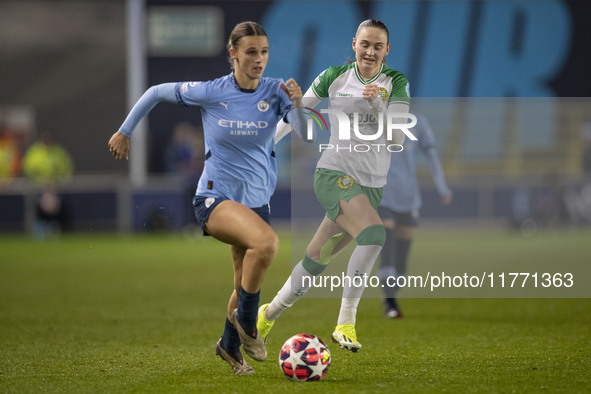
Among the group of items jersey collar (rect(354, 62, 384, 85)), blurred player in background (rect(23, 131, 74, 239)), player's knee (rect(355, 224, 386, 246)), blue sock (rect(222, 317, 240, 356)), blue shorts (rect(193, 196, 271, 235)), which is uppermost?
jersey collar (rect(354, 62, 384, 85))

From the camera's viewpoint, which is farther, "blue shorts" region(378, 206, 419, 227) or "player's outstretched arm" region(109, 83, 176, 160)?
"blue shorts" region(378, 206, 419, 227)

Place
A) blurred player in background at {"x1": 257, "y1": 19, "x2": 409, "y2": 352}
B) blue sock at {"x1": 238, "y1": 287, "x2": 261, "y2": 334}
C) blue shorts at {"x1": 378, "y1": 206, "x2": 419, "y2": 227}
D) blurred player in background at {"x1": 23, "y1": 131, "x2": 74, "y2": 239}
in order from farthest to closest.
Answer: blurred player in background at {"x1": 23, "y1": 131, "x2": 74, "y2": 239} → blue shorts at {"x1": 378, "y1": 206, "x2": 419, "y2": 227} → blurred player in background at {"x1": 257, "y1": 19, "x2": 409, "y2": 352} → blue sock at {"x1": 238, "y1": 287, "x2": 261, "y2": 334}

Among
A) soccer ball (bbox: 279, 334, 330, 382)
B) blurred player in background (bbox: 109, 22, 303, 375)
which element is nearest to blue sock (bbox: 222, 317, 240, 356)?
blurred player in background (bbox: 109, 22, 303, 375)

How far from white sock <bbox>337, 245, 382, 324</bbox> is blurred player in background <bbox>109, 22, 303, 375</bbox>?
0.69 meters

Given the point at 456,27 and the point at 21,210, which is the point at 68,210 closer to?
the point at 21,210

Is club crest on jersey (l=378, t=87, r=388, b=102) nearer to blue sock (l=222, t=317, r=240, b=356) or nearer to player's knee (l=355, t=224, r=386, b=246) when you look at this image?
player's knee (l=355, t=224, r=386, b=246)

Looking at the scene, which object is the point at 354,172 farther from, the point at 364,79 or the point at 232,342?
the point at 232,342

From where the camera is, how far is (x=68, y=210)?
2145 cm

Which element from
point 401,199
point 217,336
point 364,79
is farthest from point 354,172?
point 401,199

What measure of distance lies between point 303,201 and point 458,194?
12.1 ft

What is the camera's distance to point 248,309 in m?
5.78

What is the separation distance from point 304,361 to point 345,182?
4.83ft

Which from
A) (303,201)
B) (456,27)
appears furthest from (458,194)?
(456,27)

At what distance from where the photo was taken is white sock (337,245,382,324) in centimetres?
629
